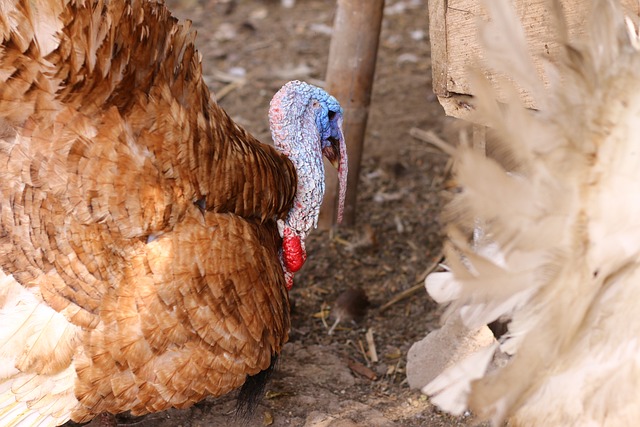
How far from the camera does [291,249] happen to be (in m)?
3.06

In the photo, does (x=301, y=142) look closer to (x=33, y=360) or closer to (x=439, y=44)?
(x=439, y=44)

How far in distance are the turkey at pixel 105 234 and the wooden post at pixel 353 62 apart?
4.86 feet

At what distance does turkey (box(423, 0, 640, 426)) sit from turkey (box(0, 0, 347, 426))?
0.84m

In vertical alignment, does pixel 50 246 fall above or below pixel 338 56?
below

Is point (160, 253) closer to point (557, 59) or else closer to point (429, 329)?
point (557, 59)

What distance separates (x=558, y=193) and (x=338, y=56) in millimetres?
2131

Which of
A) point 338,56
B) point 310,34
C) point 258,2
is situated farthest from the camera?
point 258,2

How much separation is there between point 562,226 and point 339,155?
5.03 ft

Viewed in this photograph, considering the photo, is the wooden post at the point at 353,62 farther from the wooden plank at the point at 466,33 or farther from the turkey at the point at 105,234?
the turkey at the point at 105,234

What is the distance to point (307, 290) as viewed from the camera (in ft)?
13.1

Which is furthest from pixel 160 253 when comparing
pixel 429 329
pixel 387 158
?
pixel 387 158

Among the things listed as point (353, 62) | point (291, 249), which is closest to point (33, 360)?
point (291, 249)

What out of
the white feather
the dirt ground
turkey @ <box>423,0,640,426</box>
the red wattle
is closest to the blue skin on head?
the red wattle

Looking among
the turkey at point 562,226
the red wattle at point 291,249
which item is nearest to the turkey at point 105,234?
the red wattle at point 291,249
